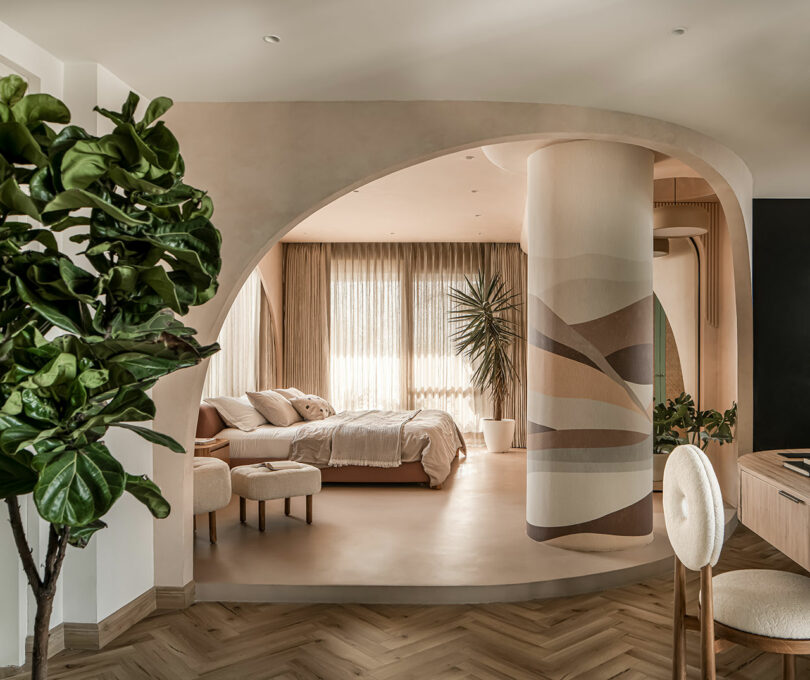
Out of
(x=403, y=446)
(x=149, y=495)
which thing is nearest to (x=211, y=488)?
(x=403, y=446)

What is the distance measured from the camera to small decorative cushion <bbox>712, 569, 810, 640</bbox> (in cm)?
210

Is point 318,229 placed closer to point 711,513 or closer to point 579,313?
point 579,313

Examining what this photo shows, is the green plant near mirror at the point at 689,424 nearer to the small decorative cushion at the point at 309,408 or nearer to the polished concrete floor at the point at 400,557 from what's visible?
the polished concrete floor at the point at 400,557

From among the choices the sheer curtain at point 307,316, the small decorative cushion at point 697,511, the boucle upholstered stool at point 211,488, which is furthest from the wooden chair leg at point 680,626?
the sheer curtain at point 307,316

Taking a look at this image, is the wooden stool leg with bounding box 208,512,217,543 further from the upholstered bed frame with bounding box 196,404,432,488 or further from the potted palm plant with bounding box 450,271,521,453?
the potted palm plant with bounding box 450,271,521,453

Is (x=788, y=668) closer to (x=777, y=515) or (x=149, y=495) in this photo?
(x=777, y=515)

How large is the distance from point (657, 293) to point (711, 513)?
5.19 metres

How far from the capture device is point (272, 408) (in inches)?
276

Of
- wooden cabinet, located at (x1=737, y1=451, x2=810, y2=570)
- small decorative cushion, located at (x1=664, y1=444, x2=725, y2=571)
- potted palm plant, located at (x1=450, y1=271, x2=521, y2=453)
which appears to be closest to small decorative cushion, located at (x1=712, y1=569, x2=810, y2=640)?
wooden cabinet, located at (x1=737, y1=451, x2=810, y2=570)

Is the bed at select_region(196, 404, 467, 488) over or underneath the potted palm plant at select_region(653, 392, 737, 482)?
underneath

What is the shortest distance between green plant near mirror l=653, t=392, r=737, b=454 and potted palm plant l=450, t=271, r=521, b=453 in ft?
9.13

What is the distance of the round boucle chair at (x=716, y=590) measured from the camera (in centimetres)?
207

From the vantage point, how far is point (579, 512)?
421cm

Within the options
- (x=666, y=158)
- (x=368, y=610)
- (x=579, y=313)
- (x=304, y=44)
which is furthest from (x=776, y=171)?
(x=368, y=610)
